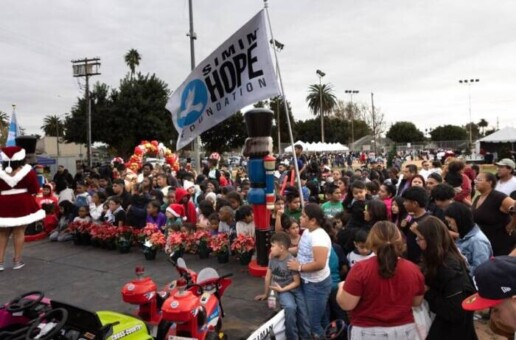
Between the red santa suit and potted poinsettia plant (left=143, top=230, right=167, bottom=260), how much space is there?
6.11 feet

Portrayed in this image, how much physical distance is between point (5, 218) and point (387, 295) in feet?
20.1

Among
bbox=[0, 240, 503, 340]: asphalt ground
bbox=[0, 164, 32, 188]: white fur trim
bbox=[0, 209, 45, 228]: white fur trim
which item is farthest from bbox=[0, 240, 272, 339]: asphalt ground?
bbox=[0, 164, 32, 188]: white fur trim

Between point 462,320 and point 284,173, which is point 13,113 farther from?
point 462,320

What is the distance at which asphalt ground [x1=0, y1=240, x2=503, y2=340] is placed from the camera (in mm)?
4539

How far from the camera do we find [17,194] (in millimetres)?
6535

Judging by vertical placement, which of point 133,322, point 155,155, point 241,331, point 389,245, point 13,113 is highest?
point 13,113

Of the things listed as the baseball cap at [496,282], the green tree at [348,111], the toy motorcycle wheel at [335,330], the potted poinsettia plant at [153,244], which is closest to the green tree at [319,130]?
the green tree at [348,111]

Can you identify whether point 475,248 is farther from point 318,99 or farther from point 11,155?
point 318,99

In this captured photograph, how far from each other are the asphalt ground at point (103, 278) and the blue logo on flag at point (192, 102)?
93.0 inches

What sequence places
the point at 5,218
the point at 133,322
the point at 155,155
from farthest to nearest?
1. the point at 155,155
2. the point at 5,218
3. the point at 133,322

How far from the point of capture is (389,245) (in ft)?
8.36

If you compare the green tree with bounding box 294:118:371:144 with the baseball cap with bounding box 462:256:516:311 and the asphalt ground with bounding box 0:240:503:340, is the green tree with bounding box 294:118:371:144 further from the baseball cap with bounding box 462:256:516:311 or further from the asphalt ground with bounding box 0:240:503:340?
the baseball cap with bounding box 462:256:516:311

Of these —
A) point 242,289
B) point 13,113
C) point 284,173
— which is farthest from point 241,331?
point 13,113

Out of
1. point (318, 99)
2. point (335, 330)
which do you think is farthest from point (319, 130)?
point (335, 330)
